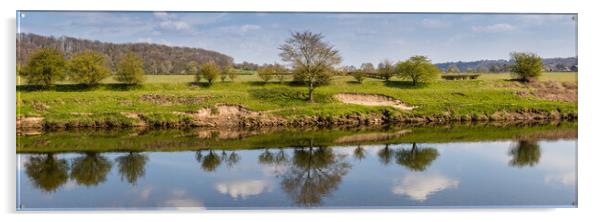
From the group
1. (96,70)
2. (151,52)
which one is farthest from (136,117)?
(151,52)

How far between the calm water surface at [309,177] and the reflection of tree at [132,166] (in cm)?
2

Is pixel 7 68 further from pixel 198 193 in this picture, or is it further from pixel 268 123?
pixel 268 123

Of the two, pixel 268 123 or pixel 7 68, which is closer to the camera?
pixel 7 68

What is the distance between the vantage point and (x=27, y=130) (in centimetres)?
1402

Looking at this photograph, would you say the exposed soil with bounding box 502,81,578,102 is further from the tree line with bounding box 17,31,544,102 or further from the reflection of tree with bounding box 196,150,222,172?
the reflection of tree with bounding box 196,150,222,172

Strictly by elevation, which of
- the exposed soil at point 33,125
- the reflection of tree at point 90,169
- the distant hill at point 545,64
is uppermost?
the distant hill at point 545,64

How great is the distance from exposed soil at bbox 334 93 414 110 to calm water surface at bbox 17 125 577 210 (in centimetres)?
561

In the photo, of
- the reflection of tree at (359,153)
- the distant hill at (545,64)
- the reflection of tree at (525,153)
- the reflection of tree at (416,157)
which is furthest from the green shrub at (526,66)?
the reflection of tree at (359,153)

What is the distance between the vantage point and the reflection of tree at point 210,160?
11436mm

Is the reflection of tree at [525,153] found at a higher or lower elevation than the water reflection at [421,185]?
higher

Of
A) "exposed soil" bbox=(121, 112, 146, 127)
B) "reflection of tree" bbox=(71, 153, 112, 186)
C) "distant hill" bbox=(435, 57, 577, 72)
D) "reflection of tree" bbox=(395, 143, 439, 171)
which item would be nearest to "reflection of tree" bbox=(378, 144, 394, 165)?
"reflection of tree" bbox=(395, 143, 439, 171)

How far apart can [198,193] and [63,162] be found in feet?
13.5

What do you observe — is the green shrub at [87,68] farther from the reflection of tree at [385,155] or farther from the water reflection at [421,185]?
the water reflection at [421,185]
